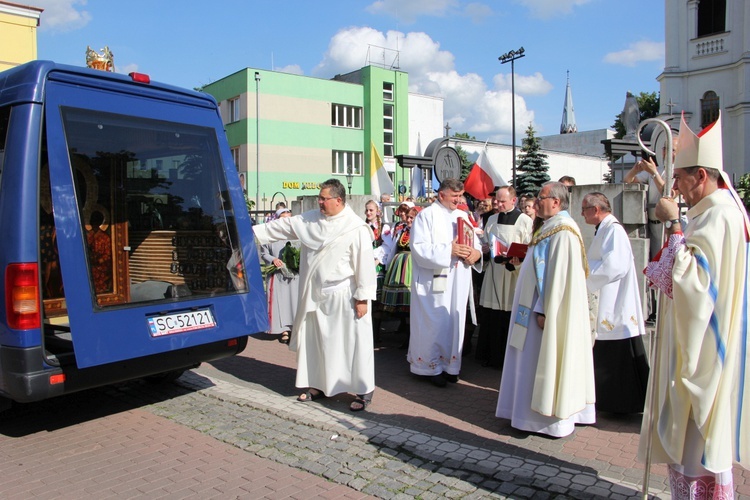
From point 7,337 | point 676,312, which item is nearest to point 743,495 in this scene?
point 676,312

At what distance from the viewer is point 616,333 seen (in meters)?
5.54

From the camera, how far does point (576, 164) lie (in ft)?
166

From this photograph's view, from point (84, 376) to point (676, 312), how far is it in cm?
416

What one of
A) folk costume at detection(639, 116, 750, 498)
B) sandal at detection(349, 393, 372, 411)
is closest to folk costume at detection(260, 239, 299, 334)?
sandal at detection(349, 393, 372, 411)

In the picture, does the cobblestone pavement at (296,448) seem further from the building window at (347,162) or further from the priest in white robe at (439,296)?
the building window at (347,162)

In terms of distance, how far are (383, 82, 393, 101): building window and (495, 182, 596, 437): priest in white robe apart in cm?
3876

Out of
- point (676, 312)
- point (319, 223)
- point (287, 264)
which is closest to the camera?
point (676, 312)

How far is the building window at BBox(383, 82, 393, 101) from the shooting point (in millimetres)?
42412

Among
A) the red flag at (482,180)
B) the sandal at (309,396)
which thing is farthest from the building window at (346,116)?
the sandal at (309,396)

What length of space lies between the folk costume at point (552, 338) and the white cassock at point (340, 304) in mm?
1412

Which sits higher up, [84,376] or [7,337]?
[7,337]

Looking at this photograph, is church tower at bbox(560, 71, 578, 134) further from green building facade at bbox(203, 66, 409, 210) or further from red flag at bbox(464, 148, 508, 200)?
red flag at bbox(464, 148, 508, 200)

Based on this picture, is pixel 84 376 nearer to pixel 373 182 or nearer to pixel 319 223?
pixel 319 223

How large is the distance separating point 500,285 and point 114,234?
14.0 ft
